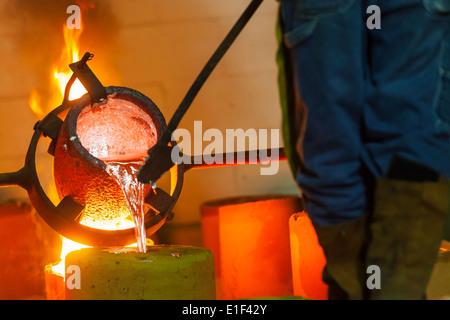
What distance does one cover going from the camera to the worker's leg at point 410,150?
1083 millimetres

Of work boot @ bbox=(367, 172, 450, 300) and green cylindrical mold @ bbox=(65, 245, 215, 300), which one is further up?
work boot @ bbox=(367, 172, 450, 300)

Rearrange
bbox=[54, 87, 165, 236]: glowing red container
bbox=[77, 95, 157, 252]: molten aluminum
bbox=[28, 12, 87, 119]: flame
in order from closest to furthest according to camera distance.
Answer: bbox=[54, 87, 165, 236]: glowing red container
bbox=[77, 95, 157, 252]: molten aluminum
bbox=[28, 12, 87, 119]: flame

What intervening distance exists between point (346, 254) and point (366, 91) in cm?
37

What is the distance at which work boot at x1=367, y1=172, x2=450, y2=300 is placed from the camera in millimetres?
1093

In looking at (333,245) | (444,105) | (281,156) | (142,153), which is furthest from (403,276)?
(142,153)

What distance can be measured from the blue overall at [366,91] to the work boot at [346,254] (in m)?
0.05

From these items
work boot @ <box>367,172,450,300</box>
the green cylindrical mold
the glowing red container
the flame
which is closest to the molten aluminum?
the glowing red container

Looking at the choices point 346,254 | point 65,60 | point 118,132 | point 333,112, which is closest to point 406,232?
point 346,254

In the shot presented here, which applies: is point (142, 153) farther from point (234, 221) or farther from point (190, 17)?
point (190, 17)

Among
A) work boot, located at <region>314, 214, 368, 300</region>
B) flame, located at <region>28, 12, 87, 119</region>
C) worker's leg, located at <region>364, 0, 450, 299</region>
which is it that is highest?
flame, located at <region>28, 12, 87, 119</region>

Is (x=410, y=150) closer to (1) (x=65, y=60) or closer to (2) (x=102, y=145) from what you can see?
(2) (x=102, y=145)

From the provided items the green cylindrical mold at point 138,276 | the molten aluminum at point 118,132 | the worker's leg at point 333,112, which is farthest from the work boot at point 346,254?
the molten aluminum at point 118,132

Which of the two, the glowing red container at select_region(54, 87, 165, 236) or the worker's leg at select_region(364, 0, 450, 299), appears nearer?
the worker's leg at select_region(364, 0, 450, 299)

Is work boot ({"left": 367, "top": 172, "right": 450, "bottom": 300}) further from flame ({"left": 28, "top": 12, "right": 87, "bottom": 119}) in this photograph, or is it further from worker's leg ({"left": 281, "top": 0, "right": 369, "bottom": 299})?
flame ({"left": 28, "top": 12, "right": 87, "bottom": 119})
